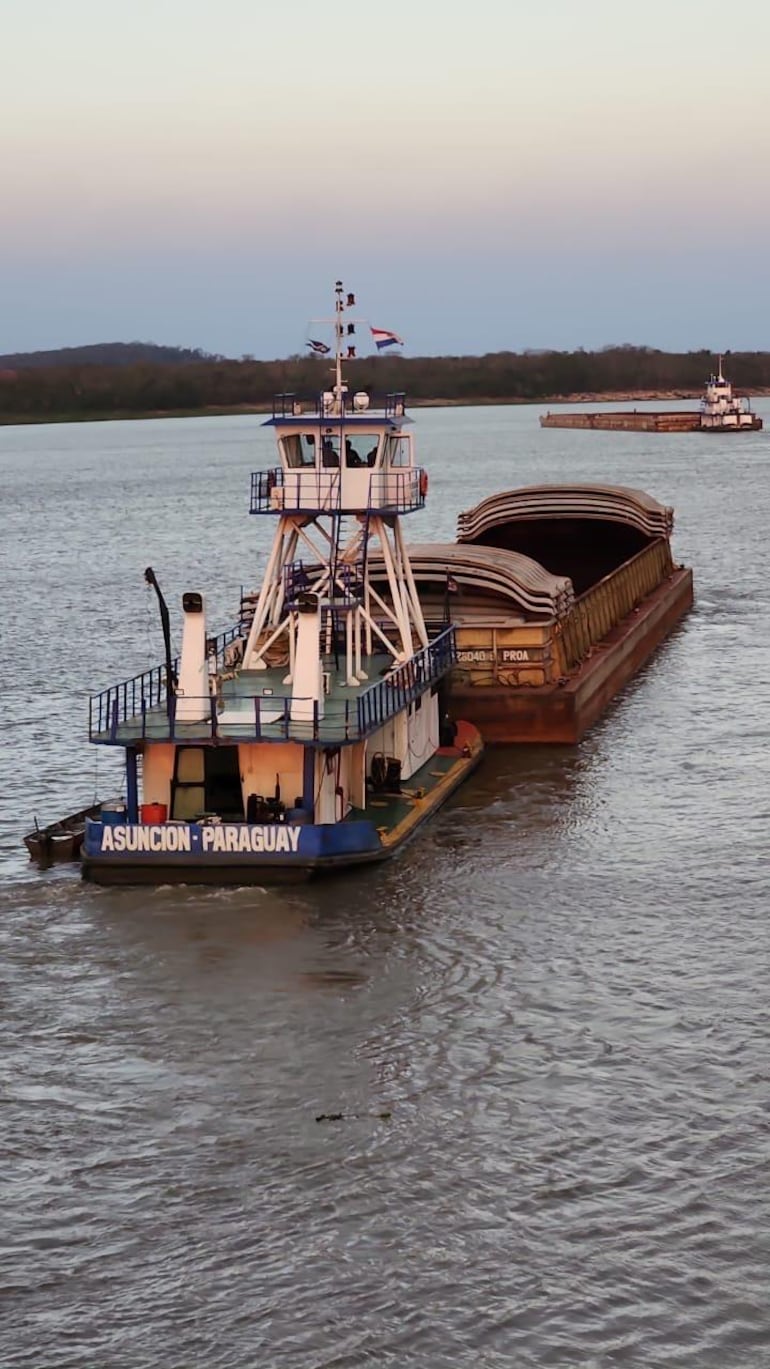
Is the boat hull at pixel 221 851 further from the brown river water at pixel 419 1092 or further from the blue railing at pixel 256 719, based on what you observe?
the blue railing at pixel 256 719

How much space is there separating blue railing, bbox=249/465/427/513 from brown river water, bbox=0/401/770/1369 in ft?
17.1

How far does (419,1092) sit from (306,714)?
805 centimetres

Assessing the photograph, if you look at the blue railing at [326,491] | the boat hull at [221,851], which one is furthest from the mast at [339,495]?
the boat hull at [221,851]

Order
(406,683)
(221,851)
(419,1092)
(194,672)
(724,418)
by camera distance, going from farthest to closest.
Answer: (724,418) → (406,683) → (194,672) → (221,851) → (419,1092)

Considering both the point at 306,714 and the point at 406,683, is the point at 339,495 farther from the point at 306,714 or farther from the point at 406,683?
the point at 306,714

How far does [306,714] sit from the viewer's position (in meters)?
26.5

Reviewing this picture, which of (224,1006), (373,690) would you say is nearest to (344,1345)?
(224,1006)

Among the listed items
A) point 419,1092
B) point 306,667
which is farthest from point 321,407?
point 419,1092

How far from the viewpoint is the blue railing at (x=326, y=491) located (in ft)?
101

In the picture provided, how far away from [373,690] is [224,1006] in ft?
25.4

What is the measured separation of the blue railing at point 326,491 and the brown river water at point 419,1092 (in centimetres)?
523

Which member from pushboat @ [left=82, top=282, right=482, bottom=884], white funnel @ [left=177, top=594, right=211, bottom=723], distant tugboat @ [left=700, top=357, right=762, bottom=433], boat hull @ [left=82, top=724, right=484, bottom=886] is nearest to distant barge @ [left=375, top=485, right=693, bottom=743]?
pushboat @ [left=82, top=282, right=482, bottom=884]

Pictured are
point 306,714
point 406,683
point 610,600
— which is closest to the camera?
point 306,714

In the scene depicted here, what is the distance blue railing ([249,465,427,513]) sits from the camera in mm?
30859
